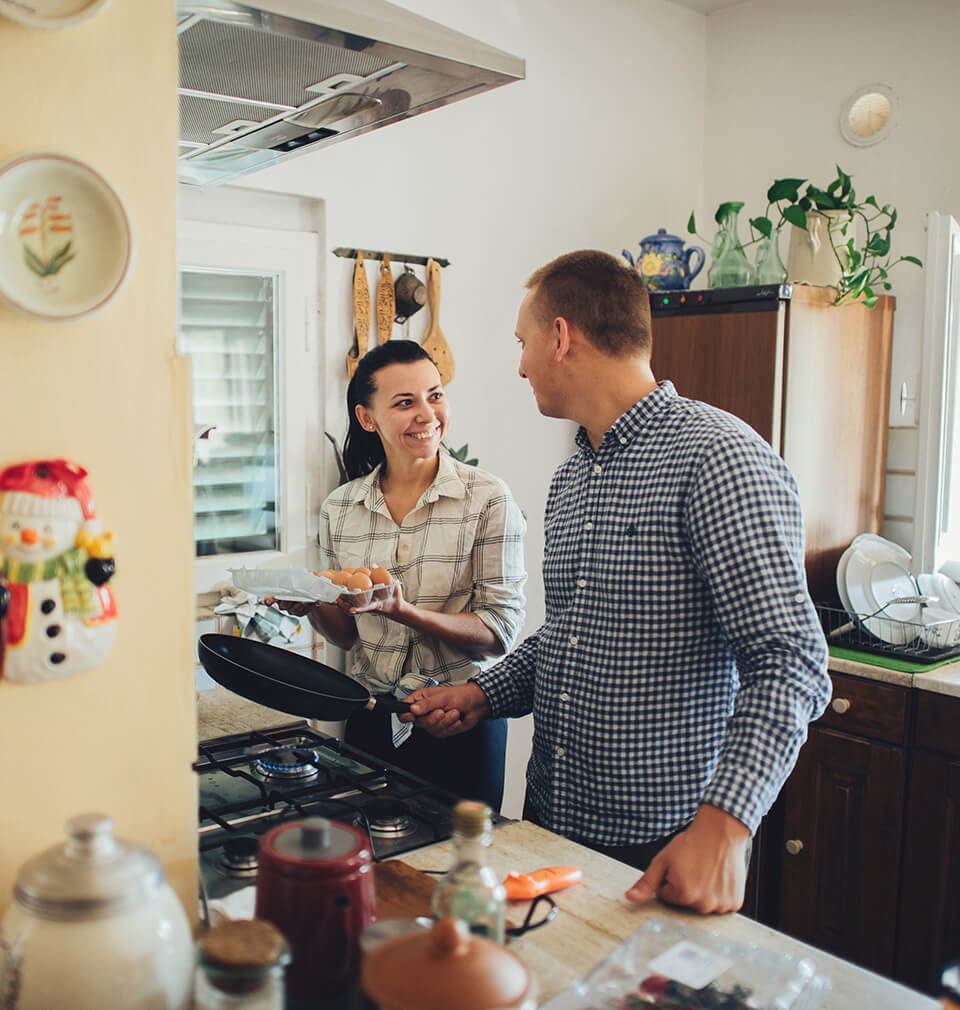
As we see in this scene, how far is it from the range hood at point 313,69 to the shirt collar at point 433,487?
734 mm

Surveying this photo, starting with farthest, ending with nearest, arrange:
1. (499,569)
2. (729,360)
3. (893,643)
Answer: (729,360) → (893,643) → (499,569)

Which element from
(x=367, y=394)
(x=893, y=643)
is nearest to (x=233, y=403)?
(x=367, y=394)

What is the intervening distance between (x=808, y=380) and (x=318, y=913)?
240 centimetres

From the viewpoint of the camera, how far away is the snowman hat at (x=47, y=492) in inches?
33.0

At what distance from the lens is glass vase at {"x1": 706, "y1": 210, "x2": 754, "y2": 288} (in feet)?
9.93

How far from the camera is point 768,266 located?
300 cm

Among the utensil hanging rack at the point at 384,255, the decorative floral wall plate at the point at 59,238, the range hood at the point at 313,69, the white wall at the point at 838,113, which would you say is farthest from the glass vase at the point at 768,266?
the decorative floral wall plate at the point at 59,238

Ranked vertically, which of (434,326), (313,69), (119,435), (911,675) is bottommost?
(911,675)

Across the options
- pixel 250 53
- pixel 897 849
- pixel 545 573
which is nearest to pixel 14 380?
pixel 250 53

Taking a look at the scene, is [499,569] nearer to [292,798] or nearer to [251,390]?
[292,798]

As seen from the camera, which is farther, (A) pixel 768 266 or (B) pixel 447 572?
(A) pixel 768 266

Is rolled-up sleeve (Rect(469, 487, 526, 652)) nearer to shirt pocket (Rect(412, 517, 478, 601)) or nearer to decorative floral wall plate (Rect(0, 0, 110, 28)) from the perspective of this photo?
shirt pocket (Rect(412, 517, 478, 601))

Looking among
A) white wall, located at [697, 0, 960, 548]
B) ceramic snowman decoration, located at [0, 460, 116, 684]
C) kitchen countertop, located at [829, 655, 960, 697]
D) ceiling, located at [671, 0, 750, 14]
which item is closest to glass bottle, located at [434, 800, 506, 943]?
ceramic snowman decoration, located at [0, 460, 116, 684]

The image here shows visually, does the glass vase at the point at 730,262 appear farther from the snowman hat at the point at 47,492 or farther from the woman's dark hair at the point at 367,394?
the snowman hat at the point at 47,492
